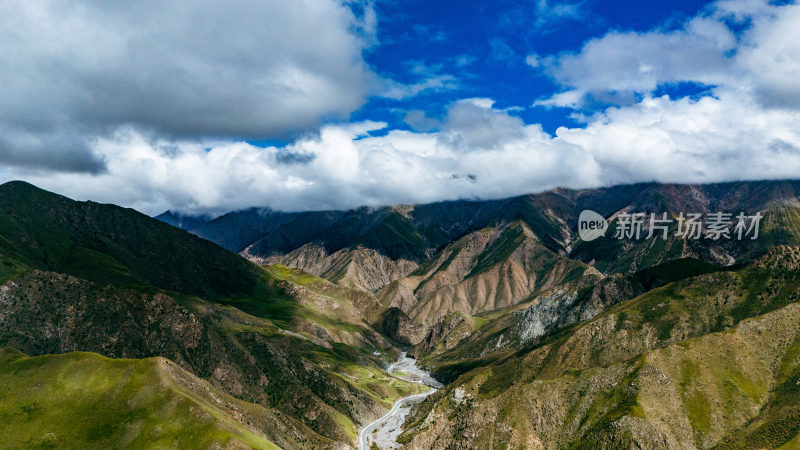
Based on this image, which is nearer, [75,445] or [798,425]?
[75,445]

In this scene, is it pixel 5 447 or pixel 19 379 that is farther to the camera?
pixel 19 379

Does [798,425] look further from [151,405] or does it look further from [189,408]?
[151,405]

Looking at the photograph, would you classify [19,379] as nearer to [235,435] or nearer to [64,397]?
[64,397]

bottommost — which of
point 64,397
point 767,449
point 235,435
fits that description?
point 767,449

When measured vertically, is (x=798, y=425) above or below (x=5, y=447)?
below

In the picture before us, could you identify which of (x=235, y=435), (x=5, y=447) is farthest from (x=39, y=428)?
(x=235, y=435)

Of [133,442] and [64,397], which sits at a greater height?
[64,397]

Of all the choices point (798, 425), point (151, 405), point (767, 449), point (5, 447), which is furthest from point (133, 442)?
point (798, 425)

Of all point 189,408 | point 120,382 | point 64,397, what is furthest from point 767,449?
point 64,397
